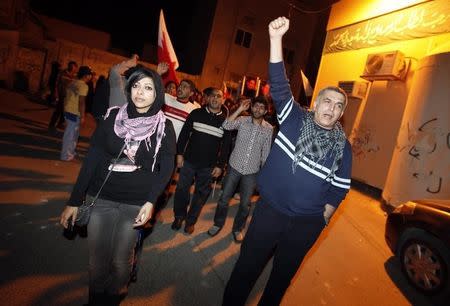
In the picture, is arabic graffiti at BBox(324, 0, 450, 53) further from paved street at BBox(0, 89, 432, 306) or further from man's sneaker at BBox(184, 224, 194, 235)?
man's sneaker at BBox(184, 224, 194, 235)

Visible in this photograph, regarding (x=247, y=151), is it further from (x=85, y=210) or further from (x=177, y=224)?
(x=85, y=210)

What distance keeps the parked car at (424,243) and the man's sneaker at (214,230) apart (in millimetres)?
2872

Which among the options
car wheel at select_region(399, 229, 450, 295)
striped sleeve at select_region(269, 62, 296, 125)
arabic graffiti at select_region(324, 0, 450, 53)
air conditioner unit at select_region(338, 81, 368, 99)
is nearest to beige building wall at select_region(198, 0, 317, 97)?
arabic graffiti at select_region(324, 0, 450, 53)

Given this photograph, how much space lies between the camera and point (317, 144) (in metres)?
2.73

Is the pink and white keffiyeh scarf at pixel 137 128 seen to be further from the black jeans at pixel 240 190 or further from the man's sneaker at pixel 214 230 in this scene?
the man's sneaker at pixel 214 230

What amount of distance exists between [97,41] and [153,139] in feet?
100

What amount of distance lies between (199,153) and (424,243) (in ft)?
11.6

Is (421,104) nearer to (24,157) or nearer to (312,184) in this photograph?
(312,184)

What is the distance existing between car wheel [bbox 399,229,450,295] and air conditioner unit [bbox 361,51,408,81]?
6.88 meters

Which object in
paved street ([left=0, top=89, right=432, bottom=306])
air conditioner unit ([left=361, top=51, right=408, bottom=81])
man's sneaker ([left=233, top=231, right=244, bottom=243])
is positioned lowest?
paved street ([left=0, top=89, right=432, bottom=306])

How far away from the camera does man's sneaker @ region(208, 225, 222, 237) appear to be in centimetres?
521

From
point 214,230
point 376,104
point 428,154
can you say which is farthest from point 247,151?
point 376,104

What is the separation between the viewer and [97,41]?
1160 inches

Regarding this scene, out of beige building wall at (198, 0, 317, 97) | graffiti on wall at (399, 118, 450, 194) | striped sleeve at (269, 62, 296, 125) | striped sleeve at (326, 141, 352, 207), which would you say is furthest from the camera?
beige building wall at (198, 0, 317, 97)
